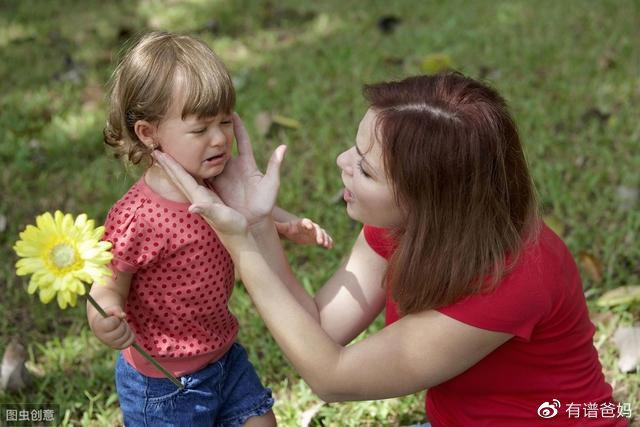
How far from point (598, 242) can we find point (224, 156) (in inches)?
65.4

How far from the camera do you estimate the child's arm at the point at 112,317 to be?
5.11 ft

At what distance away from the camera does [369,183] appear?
67.6 inches

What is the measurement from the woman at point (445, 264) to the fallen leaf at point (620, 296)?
0.72m

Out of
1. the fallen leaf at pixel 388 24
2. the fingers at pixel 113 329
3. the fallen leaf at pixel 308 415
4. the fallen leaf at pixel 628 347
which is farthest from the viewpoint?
the fallen leaf at pixel 388 24

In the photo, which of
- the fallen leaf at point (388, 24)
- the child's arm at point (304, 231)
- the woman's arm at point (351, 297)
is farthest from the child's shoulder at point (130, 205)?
the fallen leaf at point (388, 24)

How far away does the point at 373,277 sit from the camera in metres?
2.09

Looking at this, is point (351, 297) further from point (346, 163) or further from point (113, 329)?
point (113, 329)

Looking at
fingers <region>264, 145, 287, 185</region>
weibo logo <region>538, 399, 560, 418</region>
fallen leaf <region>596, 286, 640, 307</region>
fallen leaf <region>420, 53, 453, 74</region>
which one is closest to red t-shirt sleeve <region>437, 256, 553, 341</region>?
weibo logo <region>538, 399, 560, 418</region>

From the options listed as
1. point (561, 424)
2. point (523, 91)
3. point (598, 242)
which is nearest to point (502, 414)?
point (561, 424)

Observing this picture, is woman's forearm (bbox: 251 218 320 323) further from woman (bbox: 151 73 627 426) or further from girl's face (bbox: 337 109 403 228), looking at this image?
girl's face (bbox: 337 109 403 228)

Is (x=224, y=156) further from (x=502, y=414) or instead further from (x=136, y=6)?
(x=136, y=6)

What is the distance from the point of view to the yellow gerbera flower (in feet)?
4.51

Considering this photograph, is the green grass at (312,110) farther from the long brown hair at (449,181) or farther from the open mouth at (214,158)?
the long brown hair at (449,181)

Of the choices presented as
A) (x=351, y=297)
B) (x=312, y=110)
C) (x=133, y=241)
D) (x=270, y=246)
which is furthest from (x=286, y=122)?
(x=133, y=241)
